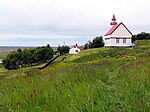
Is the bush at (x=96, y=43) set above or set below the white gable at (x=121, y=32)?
below

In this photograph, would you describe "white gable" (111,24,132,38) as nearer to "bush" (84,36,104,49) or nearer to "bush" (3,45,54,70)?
"bush" (84,36,104,49)

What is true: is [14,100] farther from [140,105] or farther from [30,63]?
[30,63]

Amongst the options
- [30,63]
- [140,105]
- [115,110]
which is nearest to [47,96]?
[115,110]

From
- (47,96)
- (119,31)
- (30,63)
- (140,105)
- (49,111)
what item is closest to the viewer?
(140,105)

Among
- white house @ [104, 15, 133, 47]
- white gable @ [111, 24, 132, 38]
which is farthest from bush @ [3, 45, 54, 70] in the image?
white gable @ [111, 24, 132, 38]

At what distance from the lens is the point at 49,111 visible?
3461 millimetres

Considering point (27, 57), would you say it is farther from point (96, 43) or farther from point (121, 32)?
point (121, 32)

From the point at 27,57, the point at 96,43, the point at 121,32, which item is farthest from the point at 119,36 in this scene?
the point at 27,57

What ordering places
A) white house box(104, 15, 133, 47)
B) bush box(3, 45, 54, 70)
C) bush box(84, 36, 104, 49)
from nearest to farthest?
1. white house box(104, 15, 133, 47)
2. bush box(3, 45, 54, 70)
3. bush box(84, 36, 104, 49)

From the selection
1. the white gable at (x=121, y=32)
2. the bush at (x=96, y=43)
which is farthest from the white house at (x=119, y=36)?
the bush at (x=96, y=43)

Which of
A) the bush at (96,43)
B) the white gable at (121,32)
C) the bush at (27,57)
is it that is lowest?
the bush at (27,57)

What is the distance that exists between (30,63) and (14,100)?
201ft

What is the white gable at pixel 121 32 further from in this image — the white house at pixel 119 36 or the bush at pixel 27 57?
the bush at pixel 27 57

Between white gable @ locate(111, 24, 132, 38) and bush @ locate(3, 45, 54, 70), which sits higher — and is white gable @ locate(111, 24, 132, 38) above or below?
→ above
